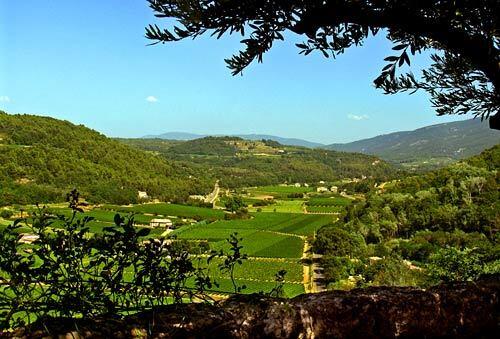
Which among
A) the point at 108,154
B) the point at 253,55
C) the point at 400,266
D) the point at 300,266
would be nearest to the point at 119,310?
the point at 253,55

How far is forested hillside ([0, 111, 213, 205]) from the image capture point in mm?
81812

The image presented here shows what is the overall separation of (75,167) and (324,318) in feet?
329

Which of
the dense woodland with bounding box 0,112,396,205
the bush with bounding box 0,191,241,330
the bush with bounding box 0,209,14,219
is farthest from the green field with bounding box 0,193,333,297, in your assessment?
the bush with bounding box 0,191,241,330

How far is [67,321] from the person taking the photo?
2.63 metres

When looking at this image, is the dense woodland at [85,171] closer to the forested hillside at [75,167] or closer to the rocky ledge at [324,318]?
the forested hillside at [75,167]

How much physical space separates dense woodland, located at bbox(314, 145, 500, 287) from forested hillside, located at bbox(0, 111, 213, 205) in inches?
1868

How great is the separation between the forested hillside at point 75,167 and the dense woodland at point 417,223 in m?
47.4

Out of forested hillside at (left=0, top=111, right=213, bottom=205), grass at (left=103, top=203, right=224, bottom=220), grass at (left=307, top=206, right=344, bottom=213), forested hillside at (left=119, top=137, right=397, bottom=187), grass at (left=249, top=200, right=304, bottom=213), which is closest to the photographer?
grass at (left=103, top=203, right=224, bottom=220)

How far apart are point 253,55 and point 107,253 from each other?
177 cm

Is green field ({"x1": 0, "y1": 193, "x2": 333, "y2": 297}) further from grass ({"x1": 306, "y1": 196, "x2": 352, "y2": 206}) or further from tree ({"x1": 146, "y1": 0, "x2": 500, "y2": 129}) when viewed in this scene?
tree ({"x1": 146, "y1": 0, "x2": 500, "y2": 129})

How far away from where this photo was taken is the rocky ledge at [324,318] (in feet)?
9.01

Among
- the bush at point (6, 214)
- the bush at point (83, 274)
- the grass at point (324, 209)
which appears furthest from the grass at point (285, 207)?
the bush at point (83, 274)

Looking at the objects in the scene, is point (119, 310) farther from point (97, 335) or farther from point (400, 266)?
point (400, 266)

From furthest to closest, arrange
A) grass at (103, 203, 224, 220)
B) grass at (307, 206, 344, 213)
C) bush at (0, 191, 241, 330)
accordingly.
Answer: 1. grass at (307, 206, 344, 213)
2. grass at (103, 203, 224, 220)
3. bush at (0, 191, 241, 330)
